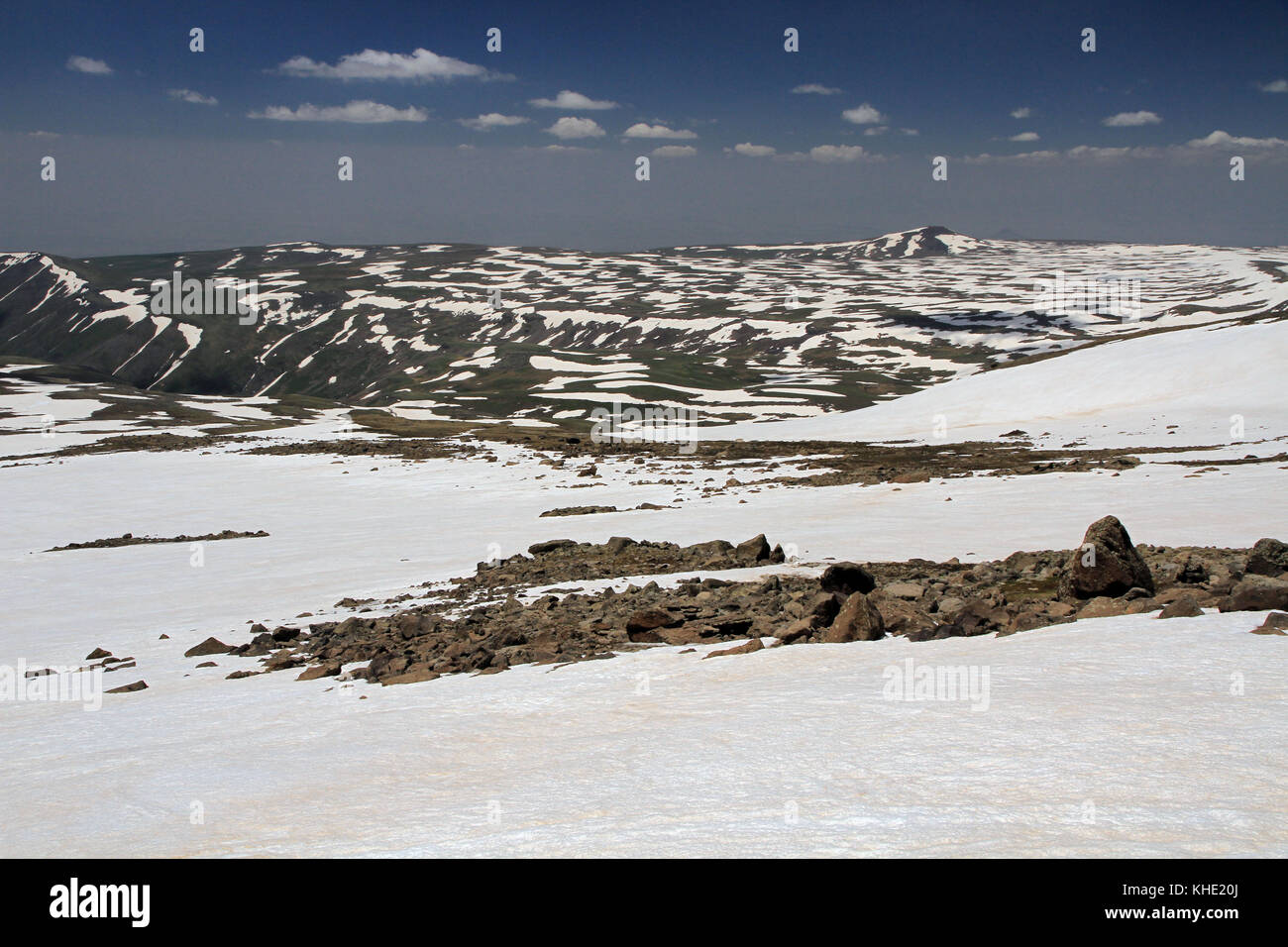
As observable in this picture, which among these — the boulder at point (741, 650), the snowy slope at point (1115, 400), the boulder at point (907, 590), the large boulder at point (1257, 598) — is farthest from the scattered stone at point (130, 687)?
the snowy slope at point (1115, 400)

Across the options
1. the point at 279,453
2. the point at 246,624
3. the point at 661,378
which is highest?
the point at 661,378

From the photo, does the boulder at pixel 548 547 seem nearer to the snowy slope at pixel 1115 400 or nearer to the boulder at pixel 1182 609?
the boulder at pixel 1182 609

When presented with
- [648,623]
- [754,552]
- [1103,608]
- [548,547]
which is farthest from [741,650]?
[548,547]

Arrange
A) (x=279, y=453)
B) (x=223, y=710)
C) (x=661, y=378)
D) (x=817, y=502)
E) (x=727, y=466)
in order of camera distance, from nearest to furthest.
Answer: (x=223, y=710)
(x=817, y=502)
(x=727, y=466)
(x=279, y=453)
(x=661, y=378)

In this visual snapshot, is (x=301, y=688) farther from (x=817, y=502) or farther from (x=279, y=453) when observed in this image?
(x=279, y=453)

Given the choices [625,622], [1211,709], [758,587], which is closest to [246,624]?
[625,622]

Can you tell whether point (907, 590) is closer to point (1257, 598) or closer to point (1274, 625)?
point (1257, 598)

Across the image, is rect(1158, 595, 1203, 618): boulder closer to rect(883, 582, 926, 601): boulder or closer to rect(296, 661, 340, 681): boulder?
rect(883, 582, 926, 601): boulder
